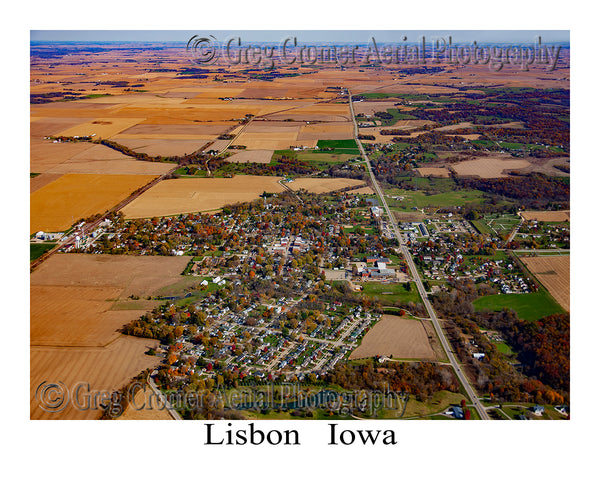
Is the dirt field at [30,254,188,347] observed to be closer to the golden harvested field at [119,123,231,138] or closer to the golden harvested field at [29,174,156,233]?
the golden harvested field at [29,174,156,233]

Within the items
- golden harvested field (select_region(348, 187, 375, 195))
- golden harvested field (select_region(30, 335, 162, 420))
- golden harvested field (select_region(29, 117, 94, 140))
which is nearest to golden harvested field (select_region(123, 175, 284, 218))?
golden harvested field (select_region(348, 187, 375, 195))

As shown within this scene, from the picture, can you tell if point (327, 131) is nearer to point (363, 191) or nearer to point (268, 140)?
point (268, 140)

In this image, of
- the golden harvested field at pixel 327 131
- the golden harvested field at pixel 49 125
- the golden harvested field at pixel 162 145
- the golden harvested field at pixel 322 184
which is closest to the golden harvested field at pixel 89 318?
the golden harvested field at pixel 322 184

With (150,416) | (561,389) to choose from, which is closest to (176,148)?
(150,416)

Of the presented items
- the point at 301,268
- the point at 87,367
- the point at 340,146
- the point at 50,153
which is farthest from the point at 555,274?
the point at 50,153

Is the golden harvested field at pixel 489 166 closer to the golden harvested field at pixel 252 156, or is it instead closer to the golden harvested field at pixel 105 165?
the golden harvested field at pixel 252 156

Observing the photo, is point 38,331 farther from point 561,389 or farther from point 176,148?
point 176,148

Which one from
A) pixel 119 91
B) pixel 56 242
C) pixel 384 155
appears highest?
pixel 119 91
